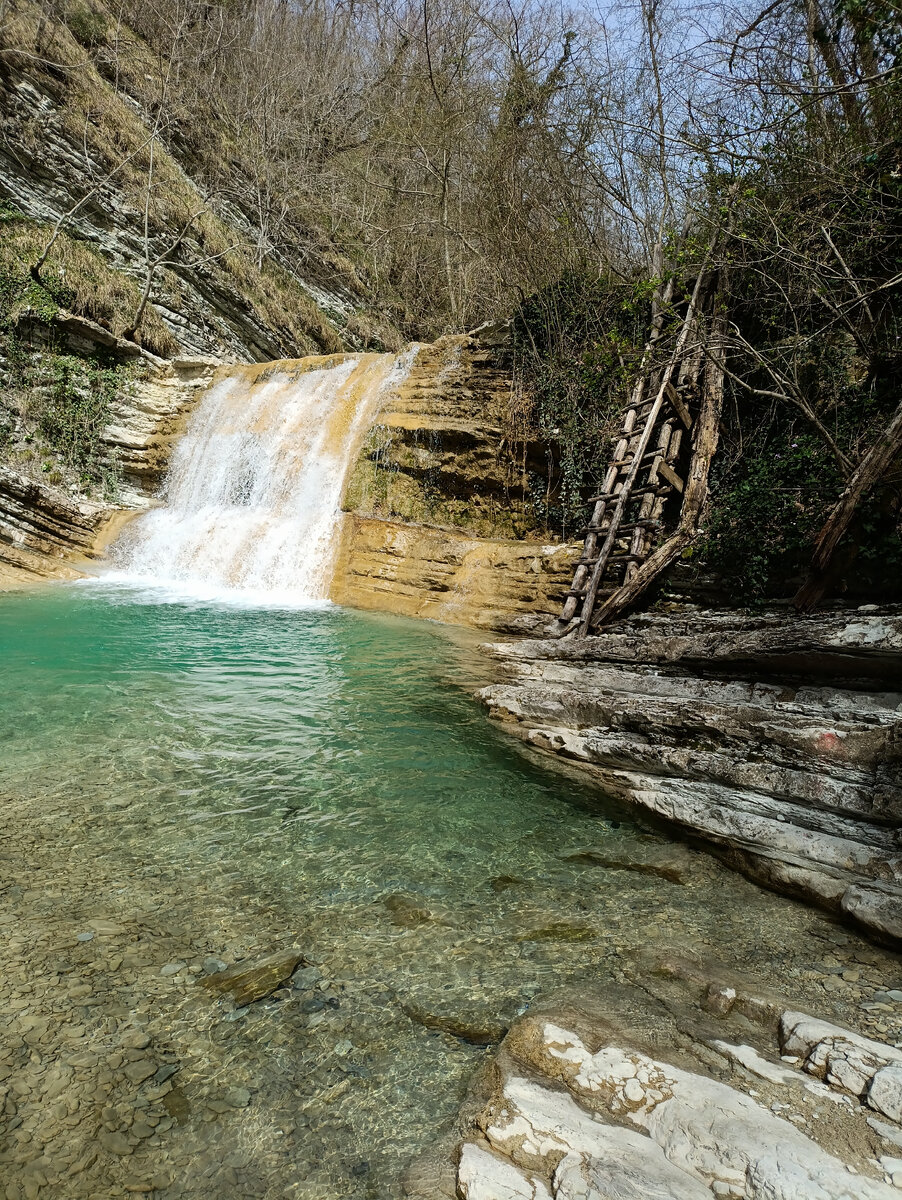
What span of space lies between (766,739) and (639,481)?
5.73 meters

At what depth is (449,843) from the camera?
3068 millimetres

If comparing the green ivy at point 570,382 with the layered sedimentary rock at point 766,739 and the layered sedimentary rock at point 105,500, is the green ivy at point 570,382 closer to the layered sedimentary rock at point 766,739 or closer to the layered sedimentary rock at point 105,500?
the layered sedimentary rock at point 766,739

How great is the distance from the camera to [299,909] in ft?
8.12

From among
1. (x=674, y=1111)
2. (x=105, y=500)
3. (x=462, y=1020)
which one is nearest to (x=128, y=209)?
(x=105, y=500)

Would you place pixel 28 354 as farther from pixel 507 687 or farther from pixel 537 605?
pixel 507 687

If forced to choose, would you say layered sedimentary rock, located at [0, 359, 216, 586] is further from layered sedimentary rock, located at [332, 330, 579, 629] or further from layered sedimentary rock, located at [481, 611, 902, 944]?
layered sedimentary rock, located at [481, 611, 902, 944]

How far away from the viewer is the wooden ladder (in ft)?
24.5

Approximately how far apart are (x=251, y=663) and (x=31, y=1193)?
Answer: 4.82 meters

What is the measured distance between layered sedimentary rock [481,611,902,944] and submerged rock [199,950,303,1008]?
2032mm

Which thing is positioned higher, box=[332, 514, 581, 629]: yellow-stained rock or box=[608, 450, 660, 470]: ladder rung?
box=[608, 450, 660, 470]: ladder rung

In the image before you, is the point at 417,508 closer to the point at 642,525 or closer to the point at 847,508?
the point at 642,525

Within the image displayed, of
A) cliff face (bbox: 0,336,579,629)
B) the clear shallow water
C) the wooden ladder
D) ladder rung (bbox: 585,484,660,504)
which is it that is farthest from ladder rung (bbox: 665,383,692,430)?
the clear shallow water

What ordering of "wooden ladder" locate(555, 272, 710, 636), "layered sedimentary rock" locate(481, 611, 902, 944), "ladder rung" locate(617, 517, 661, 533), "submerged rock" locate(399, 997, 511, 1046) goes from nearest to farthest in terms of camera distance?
"submerged rock" locate(399, 997, 511, 1046)
"layered sedimentary rock" locate(481, 611, 902, 944)
"wooden ladder" locate(555, 272, 710, 636)
"ladder rung" locate(617, 517, 661, 533)

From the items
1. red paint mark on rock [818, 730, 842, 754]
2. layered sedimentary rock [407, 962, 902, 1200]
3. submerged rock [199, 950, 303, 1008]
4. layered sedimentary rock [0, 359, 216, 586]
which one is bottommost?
submerged rock [199, 950, 303, 1008]
